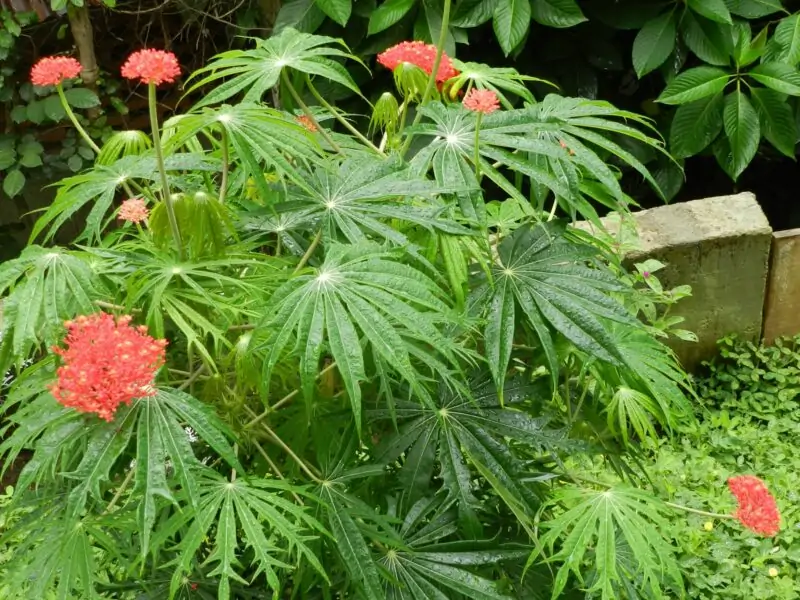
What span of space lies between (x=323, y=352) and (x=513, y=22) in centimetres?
180

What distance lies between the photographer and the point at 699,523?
8.20 ft

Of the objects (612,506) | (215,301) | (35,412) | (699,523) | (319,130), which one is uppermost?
(319,130)

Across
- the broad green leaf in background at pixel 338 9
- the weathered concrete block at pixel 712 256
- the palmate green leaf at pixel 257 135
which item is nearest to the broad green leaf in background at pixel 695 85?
the weathered concrete block at pixel 712 256

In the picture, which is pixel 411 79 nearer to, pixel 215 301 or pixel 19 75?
pixel 215 301

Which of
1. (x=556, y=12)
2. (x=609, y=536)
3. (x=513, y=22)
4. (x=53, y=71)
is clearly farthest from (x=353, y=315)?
(x=556, y=12)

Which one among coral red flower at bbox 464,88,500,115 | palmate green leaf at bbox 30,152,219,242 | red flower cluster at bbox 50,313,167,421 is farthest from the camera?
palmate green leaf at bbox 30,152,219,242

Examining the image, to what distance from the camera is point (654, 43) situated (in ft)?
9.61

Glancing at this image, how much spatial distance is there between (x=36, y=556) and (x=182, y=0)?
263cm

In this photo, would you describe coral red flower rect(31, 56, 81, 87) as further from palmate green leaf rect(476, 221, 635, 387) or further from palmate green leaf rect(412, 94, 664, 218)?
palmate green leaf rect(476, 221, 635, 387)

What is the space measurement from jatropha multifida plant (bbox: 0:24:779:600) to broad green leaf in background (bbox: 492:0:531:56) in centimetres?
128

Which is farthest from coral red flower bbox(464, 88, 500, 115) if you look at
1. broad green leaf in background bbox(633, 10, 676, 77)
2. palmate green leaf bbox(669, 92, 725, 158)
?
palmate green leaf bbox(669, 92, 725, 158)

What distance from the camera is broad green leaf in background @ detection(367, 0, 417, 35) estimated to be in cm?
289

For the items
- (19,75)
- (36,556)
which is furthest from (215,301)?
(19,75)

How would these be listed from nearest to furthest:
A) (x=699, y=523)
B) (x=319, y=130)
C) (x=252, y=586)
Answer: (x=319, y=130)
(x=252, y=586)
(x=699, y=523)
